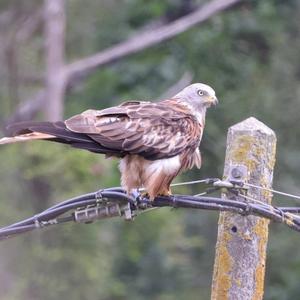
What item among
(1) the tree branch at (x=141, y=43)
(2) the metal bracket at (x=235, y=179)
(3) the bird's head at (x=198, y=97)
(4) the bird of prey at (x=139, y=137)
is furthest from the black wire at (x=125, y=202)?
(1) the tree branch at (x=141, y=43)

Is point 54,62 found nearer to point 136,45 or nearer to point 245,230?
point 136,45

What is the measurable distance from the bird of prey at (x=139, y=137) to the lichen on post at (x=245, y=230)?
606mm

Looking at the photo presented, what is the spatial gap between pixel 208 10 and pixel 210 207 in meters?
12.5

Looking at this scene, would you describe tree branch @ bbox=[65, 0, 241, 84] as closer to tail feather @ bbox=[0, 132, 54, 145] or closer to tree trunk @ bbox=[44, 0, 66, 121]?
tree trunk @ bbox=[44, 0, 66, 121]

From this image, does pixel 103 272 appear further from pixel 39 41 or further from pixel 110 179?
pixel 39 41

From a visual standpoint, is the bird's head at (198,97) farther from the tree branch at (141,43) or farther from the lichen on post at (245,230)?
the tree branch at (141,43)

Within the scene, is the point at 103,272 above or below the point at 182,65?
below

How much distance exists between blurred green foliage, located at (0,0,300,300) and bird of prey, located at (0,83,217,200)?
835cm

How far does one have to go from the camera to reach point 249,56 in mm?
20078

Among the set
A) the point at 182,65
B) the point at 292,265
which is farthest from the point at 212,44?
the point at 292,265

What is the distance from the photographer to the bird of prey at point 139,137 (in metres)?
6.70

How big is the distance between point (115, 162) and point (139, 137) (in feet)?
32.7

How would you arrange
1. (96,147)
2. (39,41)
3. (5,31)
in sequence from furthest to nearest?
1. (39,41)
2. (5,31)
3. (96,147)

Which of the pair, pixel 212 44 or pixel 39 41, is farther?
pixel 39 41
